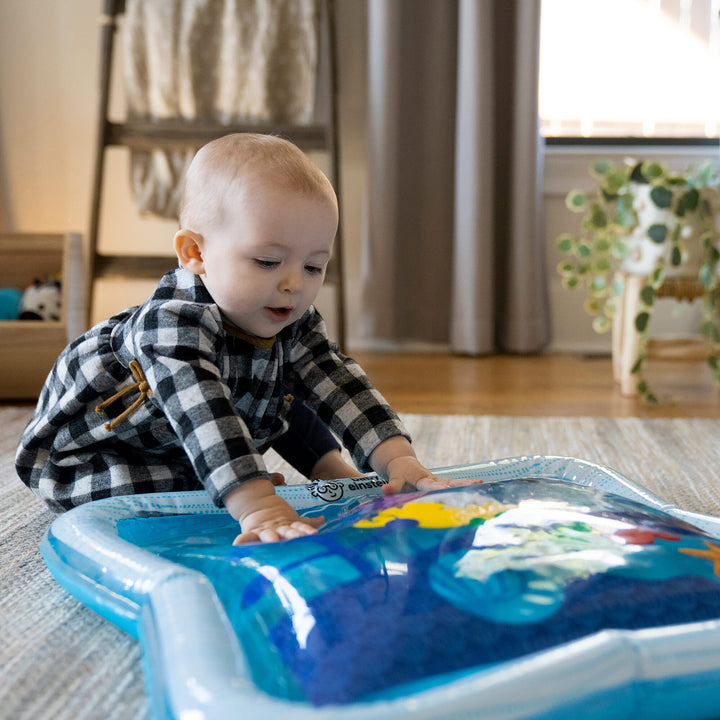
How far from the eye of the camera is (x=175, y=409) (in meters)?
0.68

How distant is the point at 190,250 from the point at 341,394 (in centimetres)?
20

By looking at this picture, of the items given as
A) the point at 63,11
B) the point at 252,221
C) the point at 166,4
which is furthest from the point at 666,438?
the point at 63,11

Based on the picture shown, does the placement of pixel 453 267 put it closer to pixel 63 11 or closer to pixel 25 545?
pixel 63 11

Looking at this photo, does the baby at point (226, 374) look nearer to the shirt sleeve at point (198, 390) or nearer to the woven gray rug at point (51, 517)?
the shirt sleeve at point (198, 390)

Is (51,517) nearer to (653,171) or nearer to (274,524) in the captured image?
(274,524)

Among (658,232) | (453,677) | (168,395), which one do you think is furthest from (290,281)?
(658,232)

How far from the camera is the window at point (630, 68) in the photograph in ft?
7.47

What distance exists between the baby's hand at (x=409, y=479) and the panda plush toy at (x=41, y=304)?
1.04 m

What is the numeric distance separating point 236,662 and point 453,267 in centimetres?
181

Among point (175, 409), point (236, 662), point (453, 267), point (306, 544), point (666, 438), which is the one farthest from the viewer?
point (453, 267)

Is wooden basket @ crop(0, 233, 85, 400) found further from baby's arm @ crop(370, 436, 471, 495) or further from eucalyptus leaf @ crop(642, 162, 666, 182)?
eucalyptus leaf @ crop(642, 162, 666, 182)

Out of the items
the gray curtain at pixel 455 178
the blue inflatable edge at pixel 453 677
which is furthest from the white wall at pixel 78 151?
the blue inflatable edge at pixel 453 677

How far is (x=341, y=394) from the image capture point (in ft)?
2.71

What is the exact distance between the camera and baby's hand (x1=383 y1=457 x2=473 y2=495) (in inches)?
28.1
